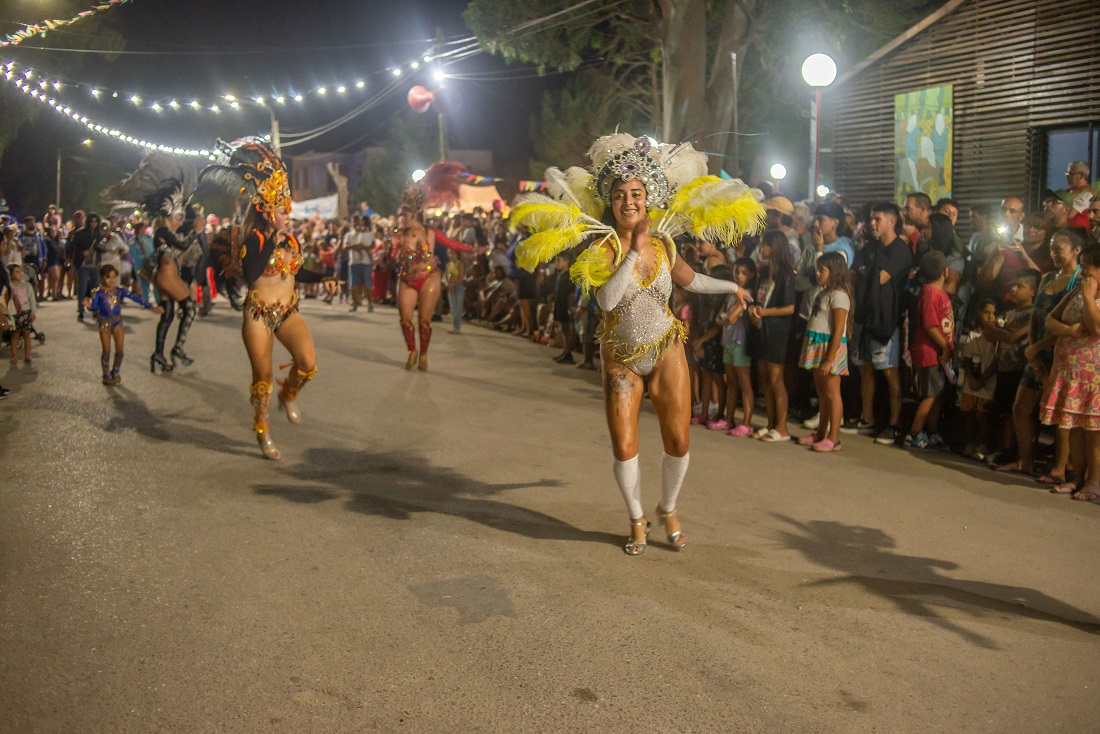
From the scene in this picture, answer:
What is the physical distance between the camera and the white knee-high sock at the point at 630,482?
577cm

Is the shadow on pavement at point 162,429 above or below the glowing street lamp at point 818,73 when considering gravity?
below

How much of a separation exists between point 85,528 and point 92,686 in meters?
2.36

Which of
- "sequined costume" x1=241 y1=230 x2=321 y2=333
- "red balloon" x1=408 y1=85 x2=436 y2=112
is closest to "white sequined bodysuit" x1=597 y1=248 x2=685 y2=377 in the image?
"sequined costume" x1=241 y1=230 x2=321 y2=333

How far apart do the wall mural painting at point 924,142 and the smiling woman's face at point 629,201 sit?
33.3 feet

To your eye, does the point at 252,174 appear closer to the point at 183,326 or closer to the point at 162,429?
the point at 162,429

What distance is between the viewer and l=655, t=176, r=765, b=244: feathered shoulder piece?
19.5 ft

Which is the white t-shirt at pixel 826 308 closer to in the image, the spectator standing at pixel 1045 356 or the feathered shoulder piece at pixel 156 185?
the spectator standing at pixel 1045 356

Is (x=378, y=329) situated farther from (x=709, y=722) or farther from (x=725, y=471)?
(x=709, y=722)

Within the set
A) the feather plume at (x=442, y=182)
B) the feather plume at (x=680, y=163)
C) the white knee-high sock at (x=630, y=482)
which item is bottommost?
the white knee-high sock at (x=630, y=482)

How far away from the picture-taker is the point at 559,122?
150 feet

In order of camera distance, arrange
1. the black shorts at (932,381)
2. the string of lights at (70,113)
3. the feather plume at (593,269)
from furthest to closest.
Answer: the string of lights at (70,113) < the black shorts at (932,381) < the feather plume at (593,269)

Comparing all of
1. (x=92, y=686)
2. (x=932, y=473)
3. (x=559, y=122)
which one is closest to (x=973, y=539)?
(x=932, y=473)

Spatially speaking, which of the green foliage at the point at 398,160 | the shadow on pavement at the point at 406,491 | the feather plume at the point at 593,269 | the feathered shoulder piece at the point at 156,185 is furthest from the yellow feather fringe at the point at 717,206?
the green foliage at the point at 398,160

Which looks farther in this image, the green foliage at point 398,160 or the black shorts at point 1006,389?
the green foliage at point 398,160
